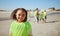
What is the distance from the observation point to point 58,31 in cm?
165

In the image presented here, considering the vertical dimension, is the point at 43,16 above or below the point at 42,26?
above

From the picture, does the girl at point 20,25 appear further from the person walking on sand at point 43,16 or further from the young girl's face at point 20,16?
the person walking on sand at point 43,16

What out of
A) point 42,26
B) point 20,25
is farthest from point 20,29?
point 42,26

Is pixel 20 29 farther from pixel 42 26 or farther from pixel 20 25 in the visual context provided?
pixel 42 26

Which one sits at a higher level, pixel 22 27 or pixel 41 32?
pixel 22 27

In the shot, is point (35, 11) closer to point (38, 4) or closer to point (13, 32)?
point (38, 4)

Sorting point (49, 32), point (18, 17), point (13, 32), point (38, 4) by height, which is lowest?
point (49, 32)

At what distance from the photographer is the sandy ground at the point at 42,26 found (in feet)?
5.08

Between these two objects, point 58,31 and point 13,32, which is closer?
point 13,32

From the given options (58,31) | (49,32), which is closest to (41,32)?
(49,32)

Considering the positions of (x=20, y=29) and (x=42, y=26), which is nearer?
(x=20, y=29)

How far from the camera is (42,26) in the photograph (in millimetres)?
1633

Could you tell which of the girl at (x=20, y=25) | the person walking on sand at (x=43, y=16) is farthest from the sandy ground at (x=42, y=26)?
the girl at (x=20, y=25)

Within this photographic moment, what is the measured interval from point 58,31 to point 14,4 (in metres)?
0.58
